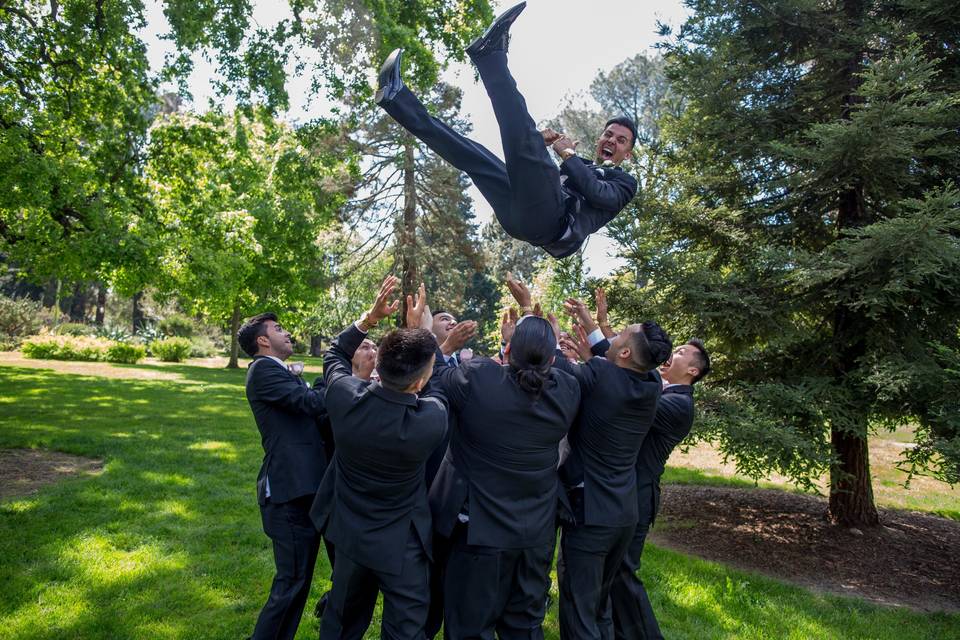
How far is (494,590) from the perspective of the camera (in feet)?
Result: 10.1

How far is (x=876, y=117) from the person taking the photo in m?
5.58

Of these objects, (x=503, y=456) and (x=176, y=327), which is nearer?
(x=503, y=456)

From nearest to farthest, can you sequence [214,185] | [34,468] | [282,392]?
[282,392] < [34,468] < [214,185]

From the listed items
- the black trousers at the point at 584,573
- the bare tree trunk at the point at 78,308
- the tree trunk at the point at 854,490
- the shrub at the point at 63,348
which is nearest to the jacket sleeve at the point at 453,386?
the black trousers at the point at 584,573

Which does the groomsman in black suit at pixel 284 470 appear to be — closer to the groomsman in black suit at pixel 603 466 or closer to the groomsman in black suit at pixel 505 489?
the groomsman in black suit at pixel 505 489

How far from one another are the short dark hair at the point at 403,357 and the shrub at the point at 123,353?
84.6ft

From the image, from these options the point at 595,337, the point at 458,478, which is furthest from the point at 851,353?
the point at 458,478

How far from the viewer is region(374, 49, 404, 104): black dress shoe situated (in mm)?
3105

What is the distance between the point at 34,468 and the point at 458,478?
7932 mm

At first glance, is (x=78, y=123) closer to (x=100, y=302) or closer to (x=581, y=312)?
(x=581, y=312)

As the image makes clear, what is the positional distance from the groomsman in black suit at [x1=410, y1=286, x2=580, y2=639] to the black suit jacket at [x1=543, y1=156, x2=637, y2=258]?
1.64 ft

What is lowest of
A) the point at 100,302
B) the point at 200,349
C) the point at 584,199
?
the point at 200,349

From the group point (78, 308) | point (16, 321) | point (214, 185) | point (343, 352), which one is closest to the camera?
point (343, 352)

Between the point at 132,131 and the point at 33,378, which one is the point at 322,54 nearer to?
the point at 132,131
